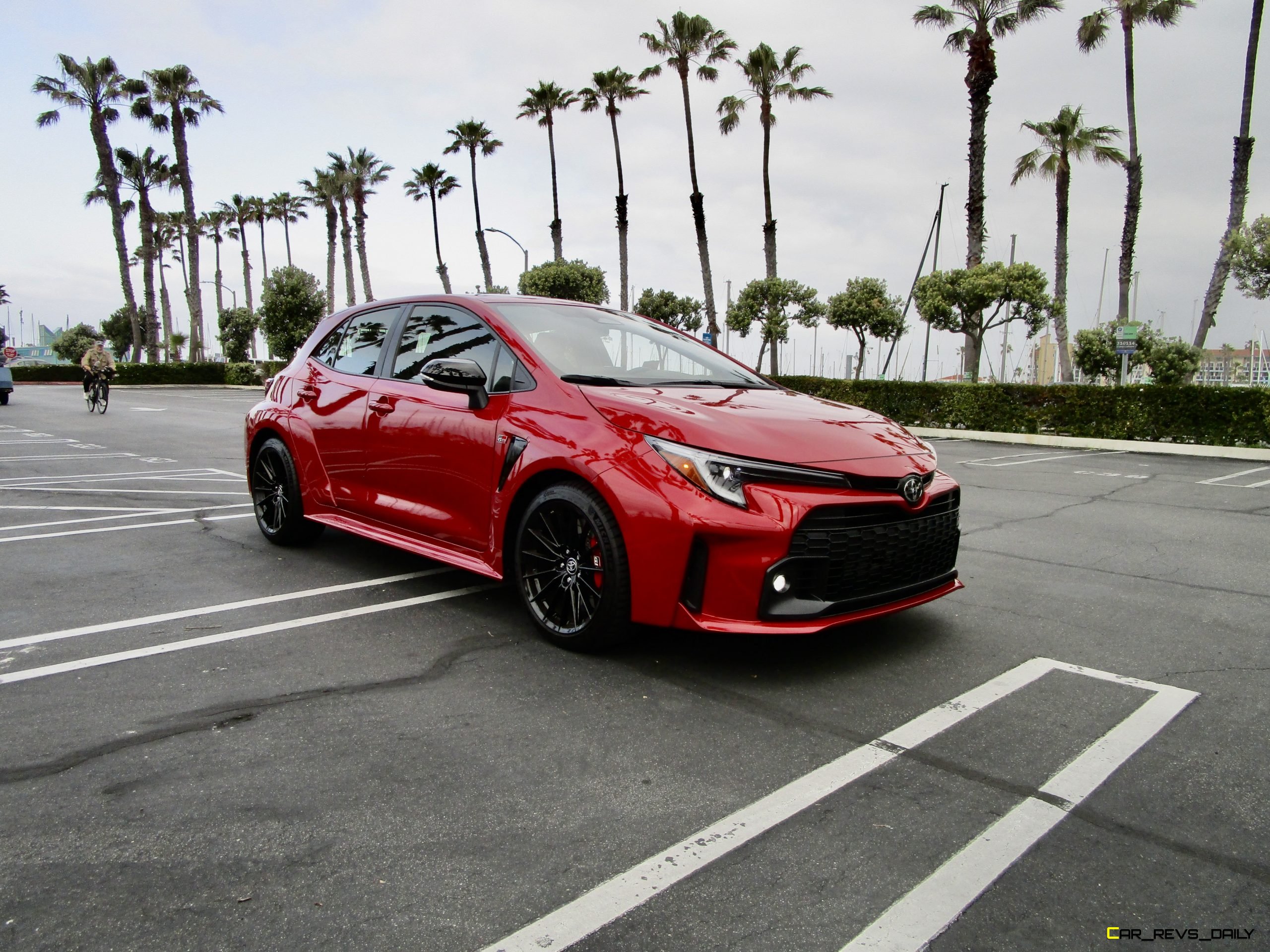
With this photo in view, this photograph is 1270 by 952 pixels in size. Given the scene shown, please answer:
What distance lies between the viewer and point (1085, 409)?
21000 mm

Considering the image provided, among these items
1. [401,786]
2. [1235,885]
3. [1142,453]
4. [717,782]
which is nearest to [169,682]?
[401,786]

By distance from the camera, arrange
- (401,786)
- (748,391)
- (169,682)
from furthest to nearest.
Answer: (748,391), (169,682), (401,786)

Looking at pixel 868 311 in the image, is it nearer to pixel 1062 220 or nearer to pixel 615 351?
pixel 1062 220

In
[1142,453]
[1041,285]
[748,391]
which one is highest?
[1041,285]

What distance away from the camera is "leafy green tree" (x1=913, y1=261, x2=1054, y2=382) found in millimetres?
27656

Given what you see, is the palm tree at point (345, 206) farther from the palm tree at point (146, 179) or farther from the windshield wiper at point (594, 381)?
the windshield wiper at point (594, 381)

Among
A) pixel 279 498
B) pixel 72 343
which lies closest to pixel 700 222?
pixel 279 498

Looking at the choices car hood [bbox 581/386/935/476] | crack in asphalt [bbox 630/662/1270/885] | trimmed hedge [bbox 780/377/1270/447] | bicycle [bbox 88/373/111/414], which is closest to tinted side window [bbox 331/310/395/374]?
car hood [bbox 581/386/935/476]

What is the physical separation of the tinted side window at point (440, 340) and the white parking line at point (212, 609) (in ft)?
4.03

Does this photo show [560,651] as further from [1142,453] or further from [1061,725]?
[1142,453]

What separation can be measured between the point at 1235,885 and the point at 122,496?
9132 mm

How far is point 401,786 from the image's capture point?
2695 mm

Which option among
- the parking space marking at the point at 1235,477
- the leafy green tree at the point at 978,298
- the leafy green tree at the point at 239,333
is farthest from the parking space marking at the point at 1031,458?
the leafy green tree at the point at 239,333

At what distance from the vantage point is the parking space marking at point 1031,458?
49.5ft
